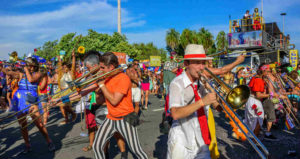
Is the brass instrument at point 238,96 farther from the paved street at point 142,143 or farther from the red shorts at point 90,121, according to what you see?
the red shorts at point 90,121

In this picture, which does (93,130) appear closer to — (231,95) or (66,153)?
(66,153)

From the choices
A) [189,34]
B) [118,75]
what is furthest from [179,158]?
[189,34]

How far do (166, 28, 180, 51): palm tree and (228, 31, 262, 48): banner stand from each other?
91.2ft

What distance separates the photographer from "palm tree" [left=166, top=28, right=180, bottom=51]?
47594 millimetres

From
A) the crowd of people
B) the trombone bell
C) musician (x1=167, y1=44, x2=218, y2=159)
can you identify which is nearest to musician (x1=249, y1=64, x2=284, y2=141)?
the crowd of people

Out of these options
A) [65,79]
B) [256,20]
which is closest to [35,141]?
[65,79]

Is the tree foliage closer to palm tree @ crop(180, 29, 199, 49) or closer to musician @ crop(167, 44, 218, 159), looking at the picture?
palm tree @ crop(180, 29, 199, 49)

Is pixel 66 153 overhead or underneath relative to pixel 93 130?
underneath

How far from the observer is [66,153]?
15.9 ft

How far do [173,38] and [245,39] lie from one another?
2920 cm

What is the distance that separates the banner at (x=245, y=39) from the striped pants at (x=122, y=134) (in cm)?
1798

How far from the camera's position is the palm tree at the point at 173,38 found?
1874 inches

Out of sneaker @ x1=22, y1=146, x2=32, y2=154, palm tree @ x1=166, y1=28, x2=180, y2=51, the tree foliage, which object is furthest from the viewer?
palm tree @ x1=166, y1=28, x2=180, y2=51

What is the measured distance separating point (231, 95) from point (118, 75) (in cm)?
160
